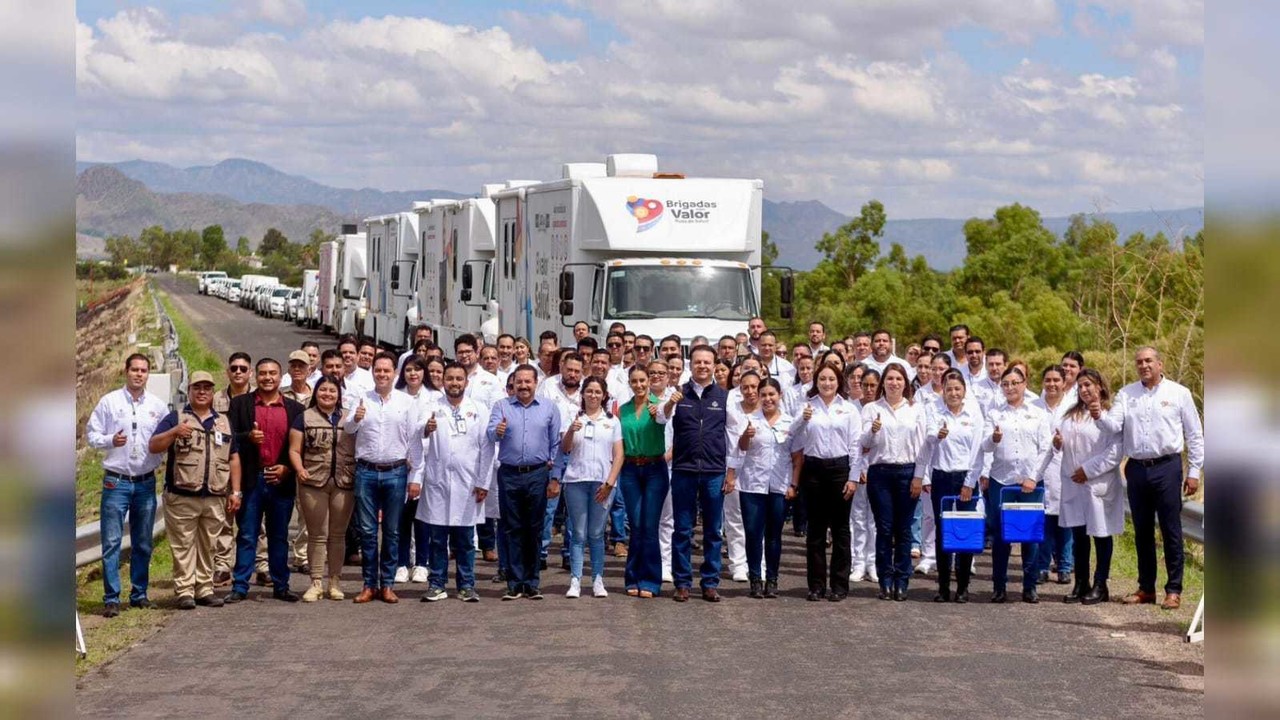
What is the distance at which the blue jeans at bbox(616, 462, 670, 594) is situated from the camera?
1334 cm

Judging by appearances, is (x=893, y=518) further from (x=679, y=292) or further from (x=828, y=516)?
(x=679, y=292)

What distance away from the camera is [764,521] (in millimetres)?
13523

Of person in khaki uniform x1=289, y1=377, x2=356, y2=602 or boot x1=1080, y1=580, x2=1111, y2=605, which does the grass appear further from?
boot x1=1080, y1=580, x2=1111, y2=605

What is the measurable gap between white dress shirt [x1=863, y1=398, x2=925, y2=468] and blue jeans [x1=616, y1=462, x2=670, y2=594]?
1.53m

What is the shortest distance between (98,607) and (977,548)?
7055 mm

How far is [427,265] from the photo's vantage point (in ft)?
111

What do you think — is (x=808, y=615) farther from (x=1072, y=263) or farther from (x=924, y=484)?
(x=1072, y=263)

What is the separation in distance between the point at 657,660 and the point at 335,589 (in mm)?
3694

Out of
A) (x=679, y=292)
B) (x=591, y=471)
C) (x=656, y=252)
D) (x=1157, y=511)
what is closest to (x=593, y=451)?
(x=591, y=471)

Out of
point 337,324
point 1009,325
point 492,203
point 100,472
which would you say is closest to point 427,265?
point 492,203

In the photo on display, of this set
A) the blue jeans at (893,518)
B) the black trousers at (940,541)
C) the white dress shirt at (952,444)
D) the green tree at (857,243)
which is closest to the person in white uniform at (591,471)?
the blue jeans at (893,518)

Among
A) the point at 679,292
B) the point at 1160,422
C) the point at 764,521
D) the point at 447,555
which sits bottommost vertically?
the point at 447,555

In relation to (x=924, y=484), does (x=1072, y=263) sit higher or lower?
higher

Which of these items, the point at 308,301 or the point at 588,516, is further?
the point at 308,301
